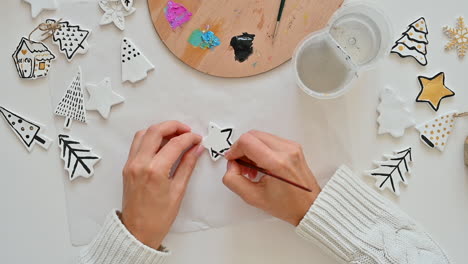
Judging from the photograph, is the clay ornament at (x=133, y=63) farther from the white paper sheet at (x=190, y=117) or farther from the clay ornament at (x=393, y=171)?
the clay ornament at (x=393, y=171)

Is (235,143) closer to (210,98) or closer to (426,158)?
(210,98)

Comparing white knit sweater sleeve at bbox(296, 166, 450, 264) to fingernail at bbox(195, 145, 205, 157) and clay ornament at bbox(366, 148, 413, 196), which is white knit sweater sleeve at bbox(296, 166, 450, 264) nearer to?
clay ornament at bbox(366, 148, 413, 196)

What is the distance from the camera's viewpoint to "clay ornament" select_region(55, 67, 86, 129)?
81 cm

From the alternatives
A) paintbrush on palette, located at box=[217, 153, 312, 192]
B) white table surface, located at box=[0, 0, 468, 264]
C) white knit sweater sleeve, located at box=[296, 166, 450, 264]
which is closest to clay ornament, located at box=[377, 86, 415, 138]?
white table surface, located at box=[0, 0, 468, 264]

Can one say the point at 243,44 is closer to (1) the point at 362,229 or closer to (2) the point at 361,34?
(2) the point at 361,34

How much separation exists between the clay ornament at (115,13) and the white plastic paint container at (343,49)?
1.09ft

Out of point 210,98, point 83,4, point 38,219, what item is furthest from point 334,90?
point 38,219

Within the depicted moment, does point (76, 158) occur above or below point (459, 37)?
below

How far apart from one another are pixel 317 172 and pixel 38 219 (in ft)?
1.82

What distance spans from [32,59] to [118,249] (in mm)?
398

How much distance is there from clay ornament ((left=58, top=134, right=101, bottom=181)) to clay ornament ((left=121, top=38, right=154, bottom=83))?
0.52ft

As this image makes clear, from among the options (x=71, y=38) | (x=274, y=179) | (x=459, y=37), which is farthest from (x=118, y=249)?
(x=459, y=37)

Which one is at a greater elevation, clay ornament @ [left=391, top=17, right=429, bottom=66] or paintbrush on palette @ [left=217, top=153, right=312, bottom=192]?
clay ornament @ [left=391, top=17, right=429, bottom=66]

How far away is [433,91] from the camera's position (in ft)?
2.69
